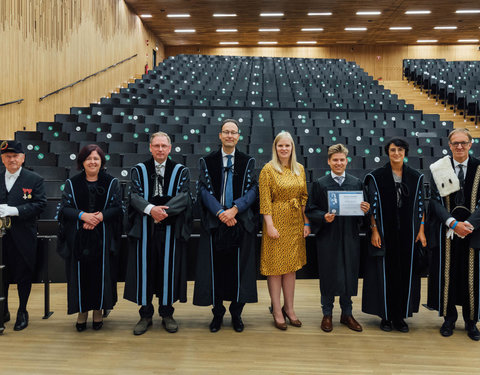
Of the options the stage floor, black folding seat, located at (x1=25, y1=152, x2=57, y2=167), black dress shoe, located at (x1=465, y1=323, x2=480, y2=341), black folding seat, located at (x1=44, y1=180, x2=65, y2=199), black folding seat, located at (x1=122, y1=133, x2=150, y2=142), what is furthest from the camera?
black folding seat, located at (x1=122, y1=133, x2=150, y2=142)

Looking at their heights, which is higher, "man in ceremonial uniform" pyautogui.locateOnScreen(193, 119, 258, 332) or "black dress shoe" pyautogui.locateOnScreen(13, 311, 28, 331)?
"man in ceremonial uniform" pyautogui.locateOnScreen(193, 119, 258, 332)

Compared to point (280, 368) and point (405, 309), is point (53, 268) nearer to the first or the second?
point (280, 368)

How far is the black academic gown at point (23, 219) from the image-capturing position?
2.56 m

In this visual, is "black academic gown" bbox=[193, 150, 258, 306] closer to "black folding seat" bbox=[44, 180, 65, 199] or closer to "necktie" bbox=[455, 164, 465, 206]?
"necktie" bbox=[455, 164, 465, 206]

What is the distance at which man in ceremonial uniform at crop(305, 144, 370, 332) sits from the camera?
2529 mm

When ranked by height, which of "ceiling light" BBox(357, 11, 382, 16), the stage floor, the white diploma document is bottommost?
the stage floor

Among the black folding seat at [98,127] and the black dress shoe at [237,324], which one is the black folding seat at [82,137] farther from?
the black dress shoe at [237,324]

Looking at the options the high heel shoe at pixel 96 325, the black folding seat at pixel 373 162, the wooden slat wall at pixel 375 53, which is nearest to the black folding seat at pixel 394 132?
the black folding seat at pixel 373 162

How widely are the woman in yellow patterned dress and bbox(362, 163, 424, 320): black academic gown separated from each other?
48 centimetres

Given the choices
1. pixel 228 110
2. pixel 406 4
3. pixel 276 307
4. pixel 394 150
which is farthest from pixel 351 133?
pixel 406 4

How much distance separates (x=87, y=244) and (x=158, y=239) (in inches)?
16.9

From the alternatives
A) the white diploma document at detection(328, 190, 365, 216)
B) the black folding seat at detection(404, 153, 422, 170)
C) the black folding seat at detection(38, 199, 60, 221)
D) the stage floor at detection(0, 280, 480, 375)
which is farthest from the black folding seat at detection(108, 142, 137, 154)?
the black folding seat at detection(404, 153, 422, 170)

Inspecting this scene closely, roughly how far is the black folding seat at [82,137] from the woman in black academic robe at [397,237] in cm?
417

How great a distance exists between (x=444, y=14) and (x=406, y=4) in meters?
2.13
